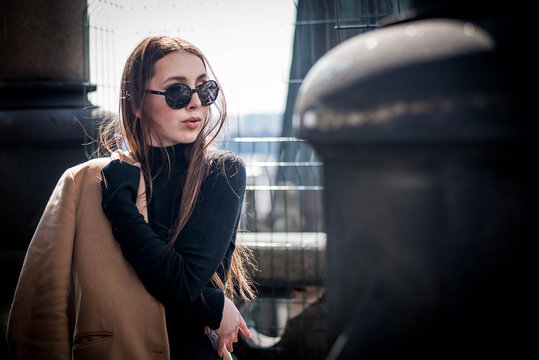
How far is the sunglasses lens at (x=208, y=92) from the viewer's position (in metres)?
1.89

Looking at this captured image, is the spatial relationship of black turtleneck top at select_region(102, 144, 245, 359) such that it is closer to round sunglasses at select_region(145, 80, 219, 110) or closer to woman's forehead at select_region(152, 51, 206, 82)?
round sunglasses at select_region(145, 80, 219, 110)

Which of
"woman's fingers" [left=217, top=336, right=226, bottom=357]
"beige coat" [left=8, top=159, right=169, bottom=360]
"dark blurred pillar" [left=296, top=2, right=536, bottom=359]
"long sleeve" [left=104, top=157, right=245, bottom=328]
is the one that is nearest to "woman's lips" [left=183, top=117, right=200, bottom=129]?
"long sleeve" [left=104, top=157, right=245, bottom=328]

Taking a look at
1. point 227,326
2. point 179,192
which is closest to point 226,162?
point 179,192

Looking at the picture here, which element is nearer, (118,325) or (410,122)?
(410,122)

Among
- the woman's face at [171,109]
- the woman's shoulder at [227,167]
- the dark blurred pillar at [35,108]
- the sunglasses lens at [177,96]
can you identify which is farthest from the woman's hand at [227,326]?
the dark blurred pillar at [35,108]

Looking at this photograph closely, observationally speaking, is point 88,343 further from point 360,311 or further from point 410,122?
point 410,122

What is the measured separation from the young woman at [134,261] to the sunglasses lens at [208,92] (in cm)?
5

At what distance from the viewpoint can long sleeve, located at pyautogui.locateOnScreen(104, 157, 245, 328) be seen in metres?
1.53

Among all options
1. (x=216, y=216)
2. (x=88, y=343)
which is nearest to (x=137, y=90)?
(x=216, y=216)

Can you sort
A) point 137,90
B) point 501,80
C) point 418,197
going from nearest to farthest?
point 501,80
point 418,197
point 137,90

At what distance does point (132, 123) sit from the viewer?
1.96m

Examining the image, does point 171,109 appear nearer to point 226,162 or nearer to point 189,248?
point 226,162

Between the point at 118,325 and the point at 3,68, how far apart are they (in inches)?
117

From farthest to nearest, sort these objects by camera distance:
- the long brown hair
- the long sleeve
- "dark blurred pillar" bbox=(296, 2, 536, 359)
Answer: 1. the long brown hair
2. the long sleeve
3. "dark blurred pillar" bbox=(296, 2, 536, 359)
